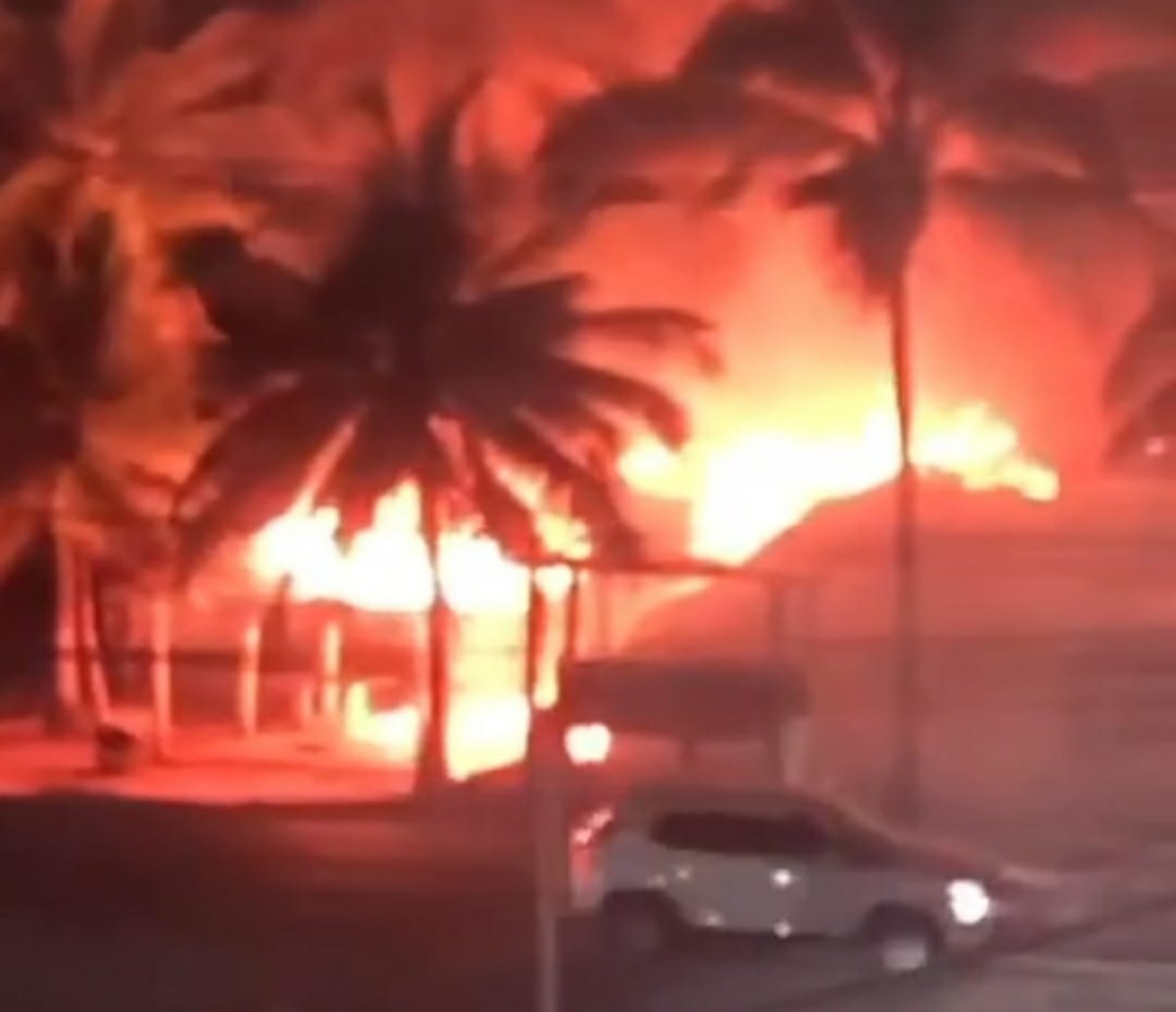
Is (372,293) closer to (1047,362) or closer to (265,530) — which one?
(265,530)

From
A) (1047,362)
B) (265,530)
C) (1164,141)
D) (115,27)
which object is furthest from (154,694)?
(1164,141)

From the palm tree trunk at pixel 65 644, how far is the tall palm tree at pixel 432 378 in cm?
7

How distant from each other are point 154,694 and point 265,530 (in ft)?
0.36

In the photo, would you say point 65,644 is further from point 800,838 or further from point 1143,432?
point 1143,432

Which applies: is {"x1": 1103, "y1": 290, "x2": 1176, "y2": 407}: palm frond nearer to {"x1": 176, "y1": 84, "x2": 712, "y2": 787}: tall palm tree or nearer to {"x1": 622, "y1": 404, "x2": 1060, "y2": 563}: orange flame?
{"x1": 622, "y1": 404, "x2": 1060, "y2": 563}: orange flame

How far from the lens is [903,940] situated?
1.23 meters

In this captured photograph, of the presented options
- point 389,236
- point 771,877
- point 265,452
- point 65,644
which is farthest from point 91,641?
point 771,877

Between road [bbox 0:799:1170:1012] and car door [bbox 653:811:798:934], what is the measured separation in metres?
0.02

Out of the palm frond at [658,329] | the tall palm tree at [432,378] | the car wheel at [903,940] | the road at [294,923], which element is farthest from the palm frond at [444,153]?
the car wheel at [903,940]

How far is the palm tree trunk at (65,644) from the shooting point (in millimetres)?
1327

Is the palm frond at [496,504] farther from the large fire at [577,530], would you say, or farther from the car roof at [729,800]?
the car roof at [729,800]

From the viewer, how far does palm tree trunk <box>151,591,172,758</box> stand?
51.3 inches

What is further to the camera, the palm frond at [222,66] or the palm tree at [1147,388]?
the palm frond at [222,66]

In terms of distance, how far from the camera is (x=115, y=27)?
4.35 ft
